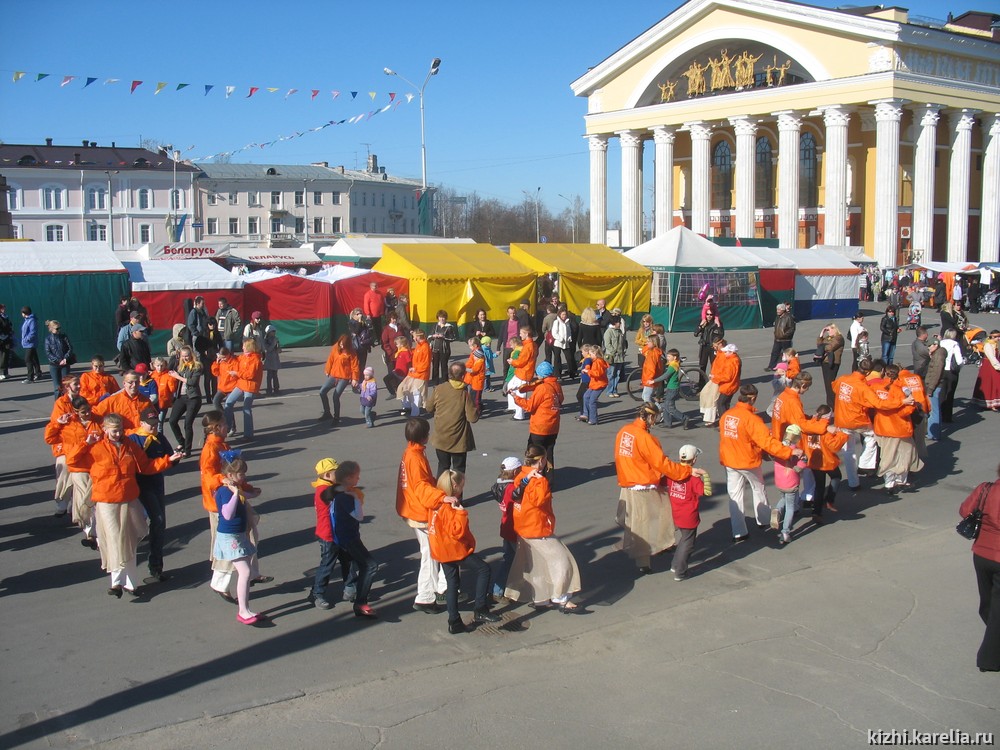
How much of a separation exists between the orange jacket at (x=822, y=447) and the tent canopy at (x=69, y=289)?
18086 millimetres

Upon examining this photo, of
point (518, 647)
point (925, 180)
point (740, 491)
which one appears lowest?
point (518, 647)

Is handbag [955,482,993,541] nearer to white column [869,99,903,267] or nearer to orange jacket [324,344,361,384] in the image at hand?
orange jacket [324,344,361,384]

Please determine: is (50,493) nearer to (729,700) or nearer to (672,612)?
(672,612)

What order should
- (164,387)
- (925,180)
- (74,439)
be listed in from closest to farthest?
(74,439) → (164,387) → (925,180)

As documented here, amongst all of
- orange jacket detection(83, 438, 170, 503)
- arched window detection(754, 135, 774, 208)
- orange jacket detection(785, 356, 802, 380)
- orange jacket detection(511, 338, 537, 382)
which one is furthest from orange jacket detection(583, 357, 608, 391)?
arched window detection(754, 135, 774, 208)

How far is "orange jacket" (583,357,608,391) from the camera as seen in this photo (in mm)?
15297

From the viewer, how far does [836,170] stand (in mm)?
47688

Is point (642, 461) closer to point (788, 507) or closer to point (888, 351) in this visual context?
point (788, 507)

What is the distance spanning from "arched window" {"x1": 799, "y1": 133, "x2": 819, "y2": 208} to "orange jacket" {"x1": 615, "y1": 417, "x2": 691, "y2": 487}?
169ft

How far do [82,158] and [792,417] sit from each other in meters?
71.0

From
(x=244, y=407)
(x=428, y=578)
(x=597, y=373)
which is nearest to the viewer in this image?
(x=428, y=578)

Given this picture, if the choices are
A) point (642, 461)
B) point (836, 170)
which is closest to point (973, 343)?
point (642, 461)

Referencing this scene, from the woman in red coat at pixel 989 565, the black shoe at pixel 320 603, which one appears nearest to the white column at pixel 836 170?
the woman in red coat at pixel 989 565

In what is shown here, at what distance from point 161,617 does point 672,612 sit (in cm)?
418
